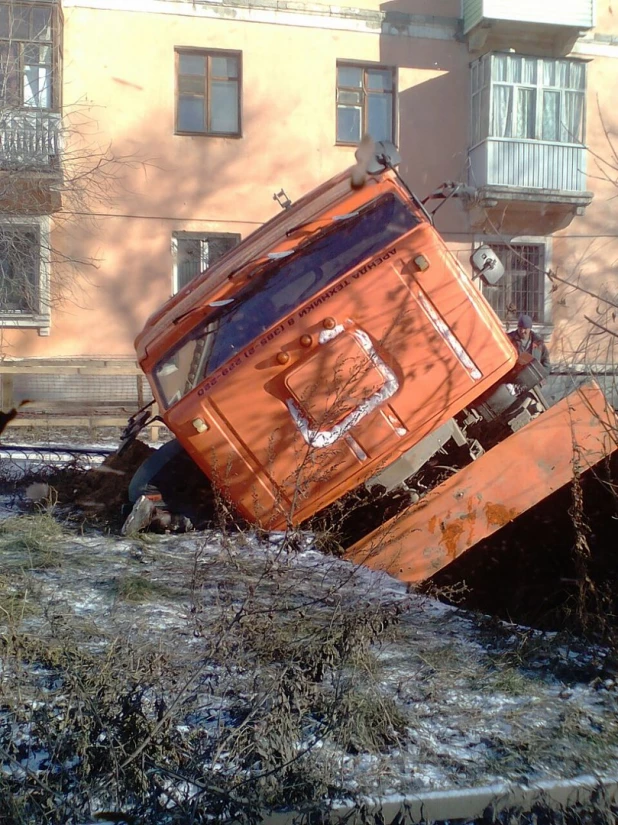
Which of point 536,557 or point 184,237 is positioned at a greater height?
point 184,237

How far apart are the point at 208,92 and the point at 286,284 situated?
50.0 feet

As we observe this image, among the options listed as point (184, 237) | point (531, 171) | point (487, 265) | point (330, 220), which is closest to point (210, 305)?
point (330, 220)

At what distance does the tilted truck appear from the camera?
471 cm

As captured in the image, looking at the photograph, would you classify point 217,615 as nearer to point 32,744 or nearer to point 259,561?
point 259,561

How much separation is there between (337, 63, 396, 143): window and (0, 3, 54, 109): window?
6.47 m

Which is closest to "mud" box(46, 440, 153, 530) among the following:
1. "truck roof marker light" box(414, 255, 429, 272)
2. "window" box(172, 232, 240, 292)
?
"truck roof marker light" box(414, 255, 429, 272)

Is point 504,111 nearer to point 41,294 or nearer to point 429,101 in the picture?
point 429,101

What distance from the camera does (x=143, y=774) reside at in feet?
9.87

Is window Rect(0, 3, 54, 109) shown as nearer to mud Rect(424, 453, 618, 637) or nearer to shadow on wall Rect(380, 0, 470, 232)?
shadow on wall Rect(380, 0, 470, 232)

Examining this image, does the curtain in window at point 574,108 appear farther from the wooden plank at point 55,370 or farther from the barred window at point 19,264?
the barred window at point 19,264

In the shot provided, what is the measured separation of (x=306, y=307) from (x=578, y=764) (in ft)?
8.88

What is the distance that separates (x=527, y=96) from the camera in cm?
1864

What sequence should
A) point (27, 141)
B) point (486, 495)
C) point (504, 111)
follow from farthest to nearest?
point (504, 111), point (27, 141), point (486, 495)

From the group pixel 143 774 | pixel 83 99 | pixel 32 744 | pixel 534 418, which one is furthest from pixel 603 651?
pixel 83 99
